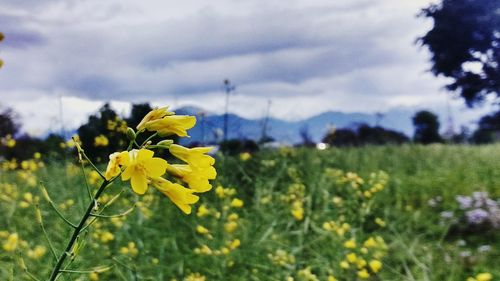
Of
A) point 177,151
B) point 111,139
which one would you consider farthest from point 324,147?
point 177,151

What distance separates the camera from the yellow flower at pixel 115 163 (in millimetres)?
822

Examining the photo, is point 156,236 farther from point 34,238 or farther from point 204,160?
point 204,160

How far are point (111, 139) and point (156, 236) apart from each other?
146 centimetres

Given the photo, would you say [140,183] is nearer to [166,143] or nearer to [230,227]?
[166,143]

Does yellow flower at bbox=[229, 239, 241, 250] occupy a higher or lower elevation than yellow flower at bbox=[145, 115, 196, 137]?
lower

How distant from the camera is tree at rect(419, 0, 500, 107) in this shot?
13164 millimetres

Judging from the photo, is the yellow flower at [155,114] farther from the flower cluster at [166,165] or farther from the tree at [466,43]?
the tree at [466,43]

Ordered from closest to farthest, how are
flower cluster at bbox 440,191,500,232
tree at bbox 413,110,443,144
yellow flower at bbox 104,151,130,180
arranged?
yellow flower at bbox 104,151,130,180
flower cluster at bbox 440,191,500,232
tree at bbox 413,110,443,144

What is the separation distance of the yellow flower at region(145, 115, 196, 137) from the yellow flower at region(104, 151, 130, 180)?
86 millimetres

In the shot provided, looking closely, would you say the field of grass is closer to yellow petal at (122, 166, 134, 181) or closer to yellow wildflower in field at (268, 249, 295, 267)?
yellow wildflower in field at (268, 249, 295, 267)

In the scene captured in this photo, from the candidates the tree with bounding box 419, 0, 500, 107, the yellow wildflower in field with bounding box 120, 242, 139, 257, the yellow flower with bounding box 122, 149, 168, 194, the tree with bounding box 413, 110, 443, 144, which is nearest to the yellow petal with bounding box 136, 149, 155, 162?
the yellow flower with bounding box 122, 149, 168, 194

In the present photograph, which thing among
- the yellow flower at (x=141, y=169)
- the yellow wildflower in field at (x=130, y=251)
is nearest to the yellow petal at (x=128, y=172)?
the yellow flower at (x=141, y=169)

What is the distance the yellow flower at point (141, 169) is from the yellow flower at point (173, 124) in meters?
0.07

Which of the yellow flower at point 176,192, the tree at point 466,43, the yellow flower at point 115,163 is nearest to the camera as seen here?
the yellow flower at point 115,163
